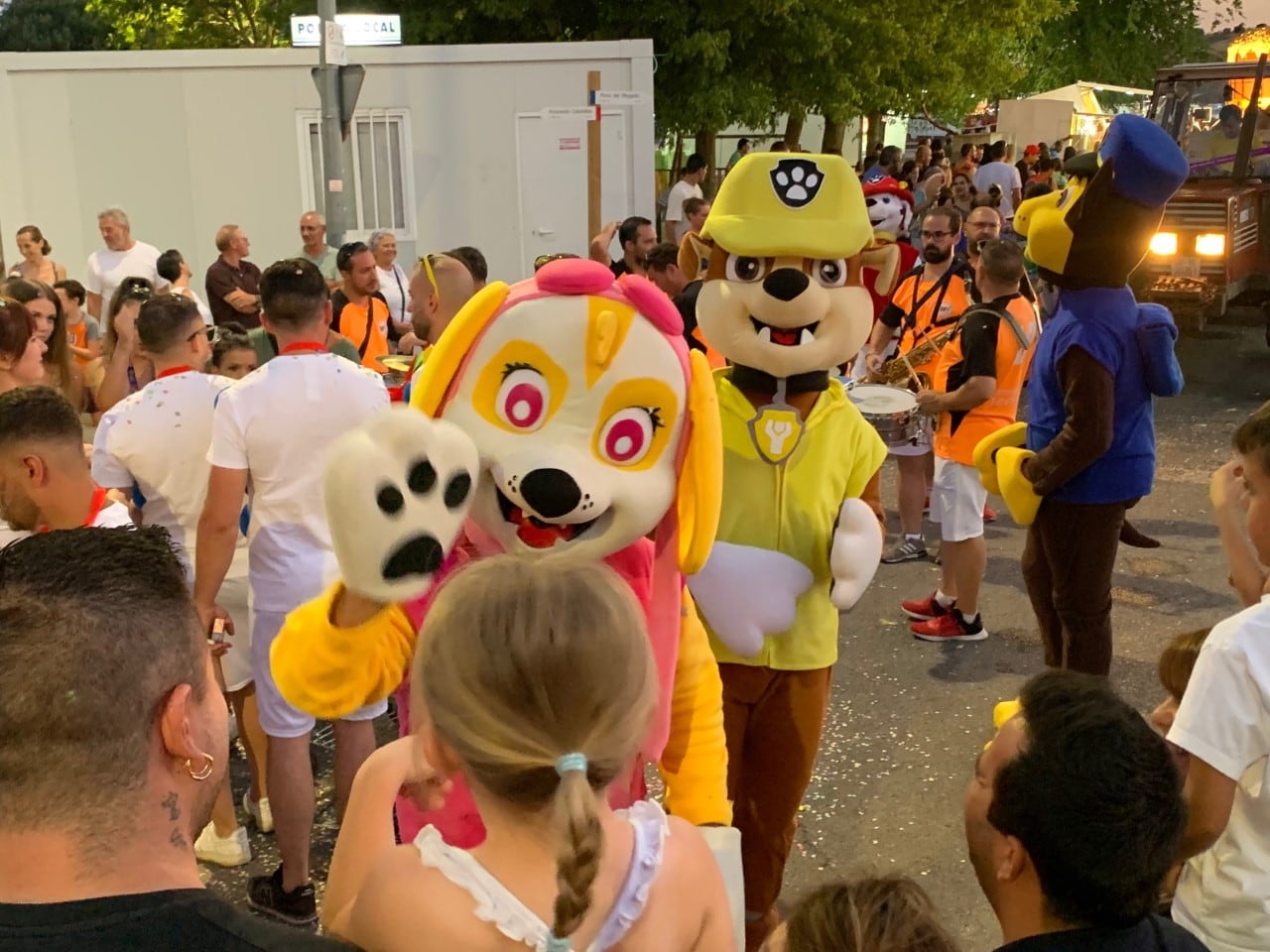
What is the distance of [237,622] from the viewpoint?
390 cm

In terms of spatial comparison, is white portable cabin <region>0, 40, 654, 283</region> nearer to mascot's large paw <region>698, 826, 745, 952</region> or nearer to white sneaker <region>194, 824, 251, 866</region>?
white sneaker <region>194, 824, 251, 866</region>

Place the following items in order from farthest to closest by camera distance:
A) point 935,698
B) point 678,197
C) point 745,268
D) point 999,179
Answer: point 999,179 < point 678,197 < point 935,698 < point 745,268

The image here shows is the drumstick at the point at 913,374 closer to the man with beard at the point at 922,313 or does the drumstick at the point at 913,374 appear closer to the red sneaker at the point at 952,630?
the man with beard at the point at 922,313

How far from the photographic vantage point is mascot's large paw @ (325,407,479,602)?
1952mm

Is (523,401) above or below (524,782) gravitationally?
above

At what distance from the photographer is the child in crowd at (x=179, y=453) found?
3699mm

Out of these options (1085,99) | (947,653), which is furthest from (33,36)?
(947,653)

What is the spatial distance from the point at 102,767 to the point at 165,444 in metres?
2.57

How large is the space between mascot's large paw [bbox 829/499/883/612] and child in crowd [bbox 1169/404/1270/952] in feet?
3.00

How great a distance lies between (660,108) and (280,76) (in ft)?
15.5

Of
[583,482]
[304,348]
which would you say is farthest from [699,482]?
[304,348]

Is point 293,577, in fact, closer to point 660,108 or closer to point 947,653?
point 947,653

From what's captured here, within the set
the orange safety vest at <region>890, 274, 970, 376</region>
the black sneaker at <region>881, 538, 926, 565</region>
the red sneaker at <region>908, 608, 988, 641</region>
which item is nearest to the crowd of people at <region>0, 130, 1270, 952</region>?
the red sneaker at <region>908, 608, 988, 641</region>

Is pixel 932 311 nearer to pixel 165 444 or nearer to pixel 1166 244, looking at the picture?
pixel 165 444
